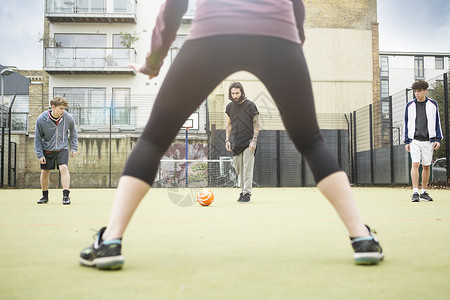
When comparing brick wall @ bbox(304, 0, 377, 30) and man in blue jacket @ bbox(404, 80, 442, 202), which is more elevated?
brick wall @ bbox(304, 0, 377, 30)

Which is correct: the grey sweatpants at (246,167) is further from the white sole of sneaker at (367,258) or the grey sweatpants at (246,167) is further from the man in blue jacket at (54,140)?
the white sole of sneaker at (367,258)

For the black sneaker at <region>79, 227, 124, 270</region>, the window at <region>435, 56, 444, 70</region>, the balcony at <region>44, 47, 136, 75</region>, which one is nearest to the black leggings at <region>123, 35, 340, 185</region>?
the black sneaker at <region>79, 227, 124, 270</region>

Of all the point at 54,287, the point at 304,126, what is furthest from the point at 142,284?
the point at 304,126

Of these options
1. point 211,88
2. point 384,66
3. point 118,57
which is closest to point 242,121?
point 211,88

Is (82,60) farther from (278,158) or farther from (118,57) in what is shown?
(278,158)

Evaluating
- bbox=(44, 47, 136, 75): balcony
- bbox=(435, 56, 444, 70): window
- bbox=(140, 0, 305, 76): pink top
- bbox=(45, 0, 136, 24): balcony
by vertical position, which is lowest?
bbox=(140, 0, 305, 76): pink top

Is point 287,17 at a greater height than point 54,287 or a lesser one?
greater

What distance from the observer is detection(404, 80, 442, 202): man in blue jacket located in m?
7.32

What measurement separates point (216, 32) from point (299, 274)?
1087 mm

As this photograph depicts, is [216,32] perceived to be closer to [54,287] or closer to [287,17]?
[287,17]

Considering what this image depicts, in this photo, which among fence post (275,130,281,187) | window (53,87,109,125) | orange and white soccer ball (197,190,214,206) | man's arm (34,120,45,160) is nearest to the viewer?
orange and white soccer ball (197,190,214,206)

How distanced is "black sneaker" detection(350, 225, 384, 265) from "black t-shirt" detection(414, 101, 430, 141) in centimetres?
601

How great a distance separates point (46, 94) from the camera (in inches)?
955

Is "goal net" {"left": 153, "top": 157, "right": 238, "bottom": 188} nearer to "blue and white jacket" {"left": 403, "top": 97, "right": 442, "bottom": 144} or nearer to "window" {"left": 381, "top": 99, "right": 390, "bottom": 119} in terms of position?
"window" {"left": 381, "top": 99, "right": 390, "bottom": 119}
